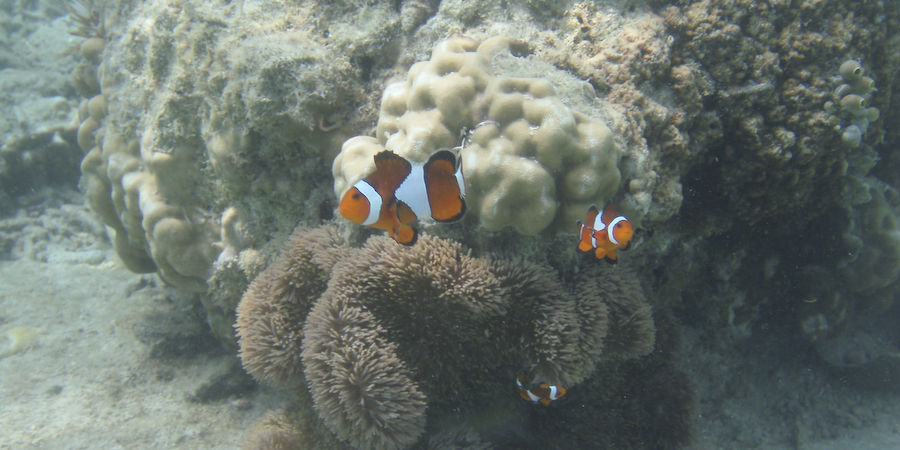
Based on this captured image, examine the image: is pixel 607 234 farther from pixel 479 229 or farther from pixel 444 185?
pixel 444 185

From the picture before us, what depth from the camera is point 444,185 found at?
1.56 m

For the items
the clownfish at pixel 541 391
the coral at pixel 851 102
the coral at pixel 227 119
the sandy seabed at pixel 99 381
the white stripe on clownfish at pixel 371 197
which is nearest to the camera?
the white stripe on clownfish at pixel 371 197

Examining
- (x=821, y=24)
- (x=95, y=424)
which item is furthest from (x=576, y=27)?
(x=95, y=424)

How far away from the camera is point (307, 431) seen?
9.89 ft

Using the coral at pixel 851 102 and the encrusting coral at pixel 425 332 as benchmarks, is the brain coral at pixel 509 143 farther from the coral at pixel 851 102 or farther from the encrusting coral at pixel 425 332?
the coral at pixel 851 102

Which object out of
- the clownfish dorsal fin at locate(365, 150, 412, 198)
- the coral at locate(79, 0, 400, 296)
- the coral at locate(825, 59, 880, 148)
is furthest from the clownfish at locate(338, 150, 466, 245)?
the coral at locate(825, 59, 880, 148)

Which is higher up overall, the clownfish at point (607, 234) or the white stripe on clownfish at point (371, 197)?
the white stripe on clownfish at point (371, 197)

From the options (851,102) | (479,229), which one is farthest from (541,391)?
(851,102)

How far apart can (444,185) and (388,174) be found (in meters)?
0.21

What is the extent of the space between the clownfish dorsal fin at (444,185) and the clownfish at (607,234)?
814mm

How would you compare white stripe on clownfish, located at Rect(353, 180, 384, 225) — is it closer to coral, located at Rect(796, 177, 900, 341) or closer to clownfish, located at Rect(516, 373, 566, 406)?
clownfish, located at Rect(516, 373, 566, 406)

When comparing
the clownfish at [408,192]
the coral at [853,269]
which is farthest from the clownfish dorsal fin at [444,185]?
the coral at [853,269]

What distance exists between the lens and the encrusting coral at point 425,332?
2365 millimetres

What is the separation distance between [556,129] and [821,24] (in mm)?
2834
